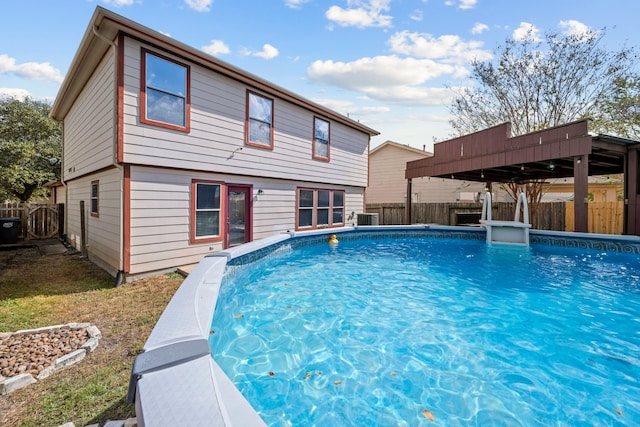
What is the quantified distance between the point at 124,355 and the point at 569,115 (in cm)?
1963

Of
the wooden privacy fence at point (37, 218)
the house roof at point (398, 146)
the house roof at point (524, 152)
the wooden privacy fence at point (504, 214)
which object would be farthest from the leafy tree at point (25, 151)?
the house roof at point (524, 152)

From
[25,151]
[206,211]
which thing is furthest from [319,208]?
[25,151]

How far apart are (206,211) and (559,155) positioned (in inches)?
377

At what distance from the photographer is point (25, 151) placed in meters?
17.1

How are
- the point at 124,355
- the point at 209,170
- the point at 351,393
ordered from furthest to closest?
the point at 209,170 < the point at 124,355 < the point at 351,393

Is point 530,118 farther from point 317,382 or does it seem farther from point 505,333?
point 317,382

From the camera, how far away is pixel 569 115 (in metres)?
14.6

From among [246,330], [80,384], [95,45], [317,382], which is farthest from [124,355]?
[95,45]

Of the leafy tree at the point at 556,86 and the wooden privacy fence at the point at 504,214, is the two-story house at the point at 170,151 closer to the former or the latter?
the wooden privacy fence at the point at 504,214

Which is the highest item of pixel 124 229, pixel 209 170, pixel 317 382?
pixel 209 170

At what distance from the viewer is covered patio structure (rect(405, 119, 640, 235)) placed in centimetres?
765

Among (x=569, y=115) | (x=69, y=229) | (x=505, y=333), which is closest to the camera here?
(x=505, y=333)

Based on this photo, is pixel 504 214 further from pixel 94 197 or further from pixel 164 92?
pixel 94 197

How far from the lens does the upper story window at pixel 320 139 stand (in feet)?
34.7
